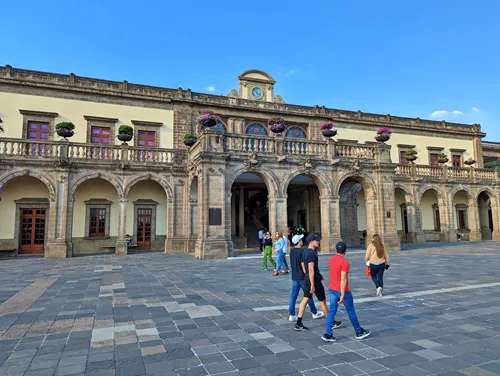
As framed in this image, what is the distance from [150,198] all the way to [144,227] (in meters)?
1.99

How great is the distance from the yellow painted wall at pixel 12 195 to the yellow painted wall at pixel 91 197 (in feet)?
7.12

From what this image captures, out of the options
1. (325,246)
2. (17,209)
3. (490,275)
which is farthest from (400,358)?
(17,209)

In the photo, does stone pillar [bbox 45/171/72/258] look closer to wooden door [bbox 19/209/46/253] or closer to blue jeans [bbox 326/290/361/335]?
wooden door [bbox 19/209/46/253]

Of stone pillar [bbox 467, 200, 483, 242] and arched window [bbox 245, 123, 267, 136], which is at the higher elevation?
arched window [bbox 245, 123, 267, 136]

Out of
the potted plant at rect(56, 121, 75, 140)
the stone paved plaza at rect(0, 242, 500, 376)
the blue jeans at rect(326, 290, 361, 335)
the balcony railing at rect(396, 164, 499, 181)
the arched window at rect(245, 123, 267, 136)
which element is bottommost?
the stone paved plaza at rect(0, 242, 500, 376)

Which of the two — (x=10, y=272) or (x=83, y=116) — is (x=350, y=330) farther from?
(x=83, y=116)

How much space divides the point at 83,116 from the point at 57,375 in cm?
2098

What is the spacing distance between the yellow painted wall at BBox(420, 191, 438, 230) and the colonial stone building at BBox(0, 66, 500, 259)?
76 cm

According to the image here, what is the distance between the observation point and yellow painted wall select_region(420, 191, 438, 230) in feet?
95.4

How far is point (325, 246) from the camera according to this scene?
17.8m

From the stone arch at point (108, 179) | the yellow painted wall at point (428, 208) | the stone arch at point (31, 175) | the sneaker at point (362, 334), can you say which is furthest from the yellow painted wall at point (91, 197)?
the yellow painted wall at point (428, 208)

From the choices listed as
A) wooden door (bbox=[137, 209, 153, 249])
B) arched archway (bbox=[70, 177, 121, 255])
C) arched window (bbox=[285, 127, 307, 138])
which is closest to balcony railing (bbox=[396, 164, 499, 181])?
arched window (bbox=[285, 127, 307, 138])

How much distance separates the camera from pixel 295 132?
26.8m

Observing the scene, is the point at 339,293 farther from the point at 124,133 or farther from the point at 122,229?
the point at 124,133
